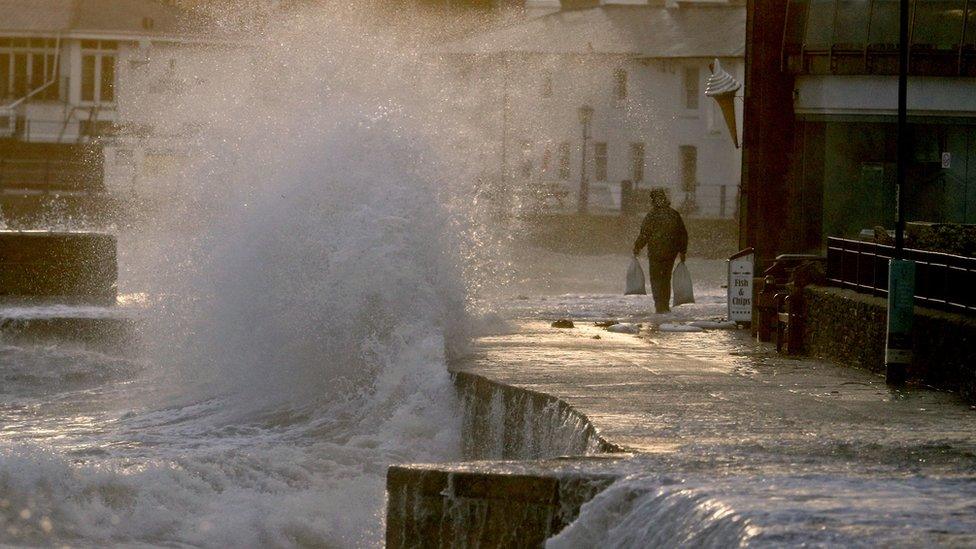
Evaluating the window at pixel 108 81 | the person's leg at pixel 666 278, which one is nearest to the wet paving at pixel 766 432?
the person's leg at pixel 666 278

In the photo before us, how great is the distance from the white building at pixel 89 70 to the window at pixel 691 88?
20505 millimetres

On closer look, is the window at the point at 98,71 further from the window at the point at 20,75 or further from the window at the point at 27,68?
the window at the point at 20,75

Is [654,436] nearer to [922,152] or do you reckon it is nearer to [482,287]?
[482,287]

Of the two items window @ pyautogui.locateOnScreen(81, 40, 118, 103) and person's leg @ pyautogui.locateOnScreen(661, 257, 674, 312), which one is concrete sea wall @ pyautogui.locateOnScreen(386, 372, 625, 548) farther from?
window @ pyautogui.locateOnScreen(81, 40, 118, 103)

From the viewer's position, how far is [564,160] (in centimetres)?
6244

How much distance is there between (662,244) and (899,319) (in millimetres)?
8472

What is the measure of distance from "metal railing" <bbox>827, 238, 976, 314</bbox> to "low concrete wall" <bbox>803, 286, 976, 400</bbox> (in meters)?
0.11

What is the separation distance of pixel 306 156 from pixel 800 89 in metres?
7.50

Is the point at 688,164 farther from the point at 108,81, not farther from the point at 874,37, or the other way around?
the point at 874,37

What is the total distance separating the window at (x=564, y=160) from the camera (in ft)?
203

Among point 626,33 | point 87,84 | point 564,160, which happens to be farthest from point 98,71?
point 626,33

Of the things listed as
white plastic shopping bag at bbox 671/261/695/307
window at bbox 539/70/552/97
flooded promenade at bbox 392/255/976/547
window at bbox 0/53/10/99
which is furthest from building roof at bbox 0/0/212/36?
flooded promenade at bbox 392/255/976/547

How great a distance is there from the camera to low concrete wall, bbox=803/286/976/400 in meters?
10.8

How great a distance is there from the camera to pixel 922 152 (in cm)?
2144
